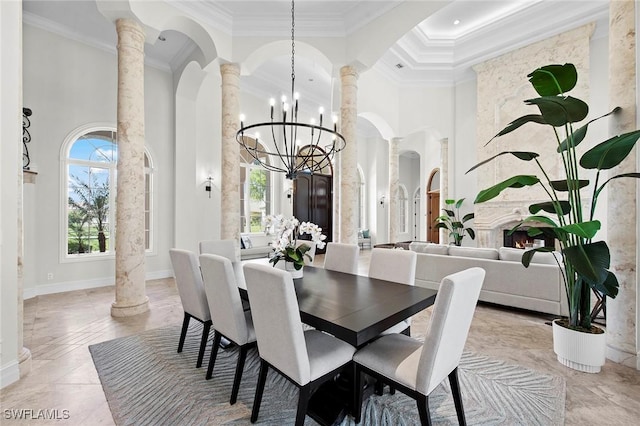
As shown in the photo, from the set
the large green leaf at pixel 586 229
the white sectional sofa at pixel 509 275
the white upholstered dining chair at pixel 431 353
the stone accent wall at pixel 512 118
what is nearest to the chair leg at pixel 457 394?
the white upholstered dining chair at pixel 431 353

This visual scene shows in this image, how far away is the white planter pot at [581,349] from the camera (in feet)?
8.00

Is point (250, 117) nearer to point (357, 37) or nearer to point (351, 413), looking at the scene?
point (357, 37)

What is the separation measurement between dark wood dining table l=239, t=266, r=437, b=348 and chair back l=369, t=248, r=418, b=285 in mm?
227

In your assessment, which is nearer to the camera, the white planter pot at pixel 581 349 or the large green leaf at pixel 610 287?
the large green leaf at pixel 610 287

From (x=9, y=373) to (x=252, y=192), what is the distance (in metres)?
5.95

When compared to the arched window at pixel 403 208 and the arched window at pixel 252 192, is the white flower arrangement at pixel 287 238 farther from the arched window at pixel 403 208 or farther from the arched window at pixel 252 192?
the arched window at pixel 403 208

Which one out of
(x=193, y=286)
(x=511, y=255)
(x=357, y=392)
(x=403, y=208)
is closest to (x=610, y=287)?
(x=511, y=255)

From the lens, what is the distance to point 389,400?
2.10 meters

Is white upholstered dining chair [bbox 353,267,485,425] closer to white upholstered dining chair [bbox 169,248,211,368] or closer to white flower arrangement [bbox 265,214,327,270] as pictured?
white flower arrangement [bbox 265,214,327,270]

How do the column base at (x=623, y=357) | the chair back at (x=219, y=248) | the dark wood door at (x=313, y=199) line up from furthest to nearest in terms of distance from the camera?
the dark wood door at (x=313, y=199) → the chair back at (x=219, y=248) → the column base at (x=623, y=357)

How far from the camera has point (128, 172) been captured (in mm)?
3779

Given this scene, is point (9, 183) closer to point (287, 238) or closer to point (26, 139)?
point (287, 238)

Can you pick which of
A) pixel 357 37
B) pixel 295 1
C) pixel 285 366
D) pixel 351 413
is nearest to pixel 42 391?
pixel 285 366

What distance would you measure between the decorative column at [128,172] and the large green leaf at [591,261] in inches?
178
